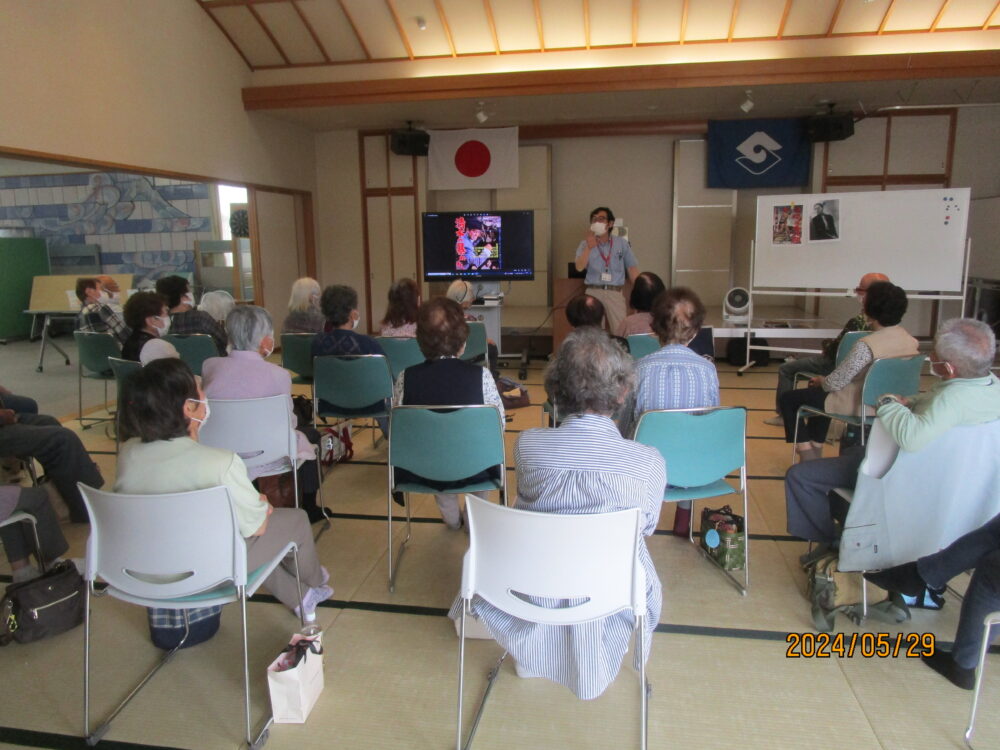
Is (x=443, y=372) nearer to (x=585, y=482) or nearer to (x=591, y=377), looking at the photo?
(x=591, y=377)

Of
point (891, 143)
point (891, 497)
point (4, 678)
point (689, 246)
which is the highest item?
point (891, 143)

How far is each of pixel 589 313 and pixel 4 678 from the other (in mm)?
3051

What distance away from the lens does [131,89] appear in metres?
5.60

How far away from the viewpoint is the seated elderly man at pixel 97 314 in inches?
193

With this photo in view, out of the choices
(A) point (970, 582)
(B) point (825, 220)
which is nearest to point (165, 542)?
(A) point (970, 582)

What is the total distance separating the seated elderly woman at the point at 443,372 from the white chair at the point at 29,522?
1337mm

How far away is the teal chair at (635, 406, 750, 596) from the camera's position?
7.75 feet

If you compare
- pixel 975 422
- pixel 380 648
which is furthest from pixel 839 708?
pixel 380 648

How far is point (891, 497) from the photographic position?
2098 mm

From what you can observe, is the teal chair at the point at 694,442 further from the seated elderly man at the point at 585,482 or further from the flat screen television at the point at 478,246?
the flat screen television at the point at 478,246

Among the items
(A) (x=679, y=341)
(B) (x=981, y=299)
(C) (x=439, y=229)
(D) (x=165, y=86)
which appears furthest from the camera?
(B) (x=981, y=299)

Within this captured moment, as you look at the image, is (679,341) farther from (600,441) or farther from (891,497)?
(600,441)

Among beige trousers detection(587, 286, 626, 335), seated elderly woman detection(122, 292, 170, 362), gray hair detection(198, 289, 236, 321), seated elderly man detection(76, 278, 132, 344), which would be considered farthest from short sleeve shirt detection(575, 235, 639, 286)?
seated elderly man detection(76, 278, 132, 344)

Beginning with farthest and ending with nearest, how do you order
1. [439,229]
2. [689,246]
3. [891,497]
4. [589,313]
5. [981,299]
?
[689,246] → [981,299] → [439,229] → [589,313] → [891,497]
